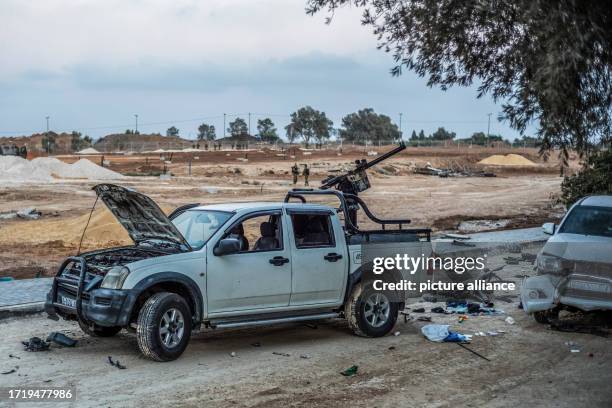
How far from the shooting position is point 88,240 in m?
20.5

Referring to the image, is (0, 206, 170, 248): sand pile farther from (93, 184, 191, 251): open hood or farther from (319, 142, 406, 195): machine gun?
(93, 184, 191, 251): open hood

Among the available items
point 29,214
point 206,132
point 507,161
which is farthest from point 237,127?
point 29,214

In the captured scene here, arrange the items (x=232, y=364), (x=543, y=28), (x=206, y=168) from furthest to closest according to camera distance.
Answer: (x=206, y=168), (x=232, y=364), (x=543, y=28)

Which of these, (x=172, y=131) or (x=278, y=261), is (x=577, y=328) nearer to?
(x=278, y=261)

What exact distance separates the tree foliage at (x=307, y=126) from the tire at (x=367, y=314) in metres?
114

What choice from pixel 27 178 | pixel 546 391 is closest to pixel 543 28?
pixel 546 391

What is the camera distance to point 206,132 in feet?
456

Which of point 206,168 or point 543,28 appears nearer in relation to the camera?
point 543,28

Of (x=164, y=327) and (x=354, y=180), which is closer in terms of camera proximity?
(x=164, y=327)

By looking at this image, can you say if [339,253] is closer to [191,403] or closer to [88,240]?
[191,403]

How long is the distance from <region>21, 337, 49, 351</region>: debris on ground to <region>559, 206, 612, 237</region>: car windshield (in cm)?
721

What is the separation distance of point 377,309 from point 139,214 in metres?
3.35

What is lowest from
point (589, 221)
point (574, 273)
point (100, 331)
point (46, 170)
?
point (100, 331)

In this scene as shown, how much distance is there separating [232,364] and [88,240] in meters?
12.8
